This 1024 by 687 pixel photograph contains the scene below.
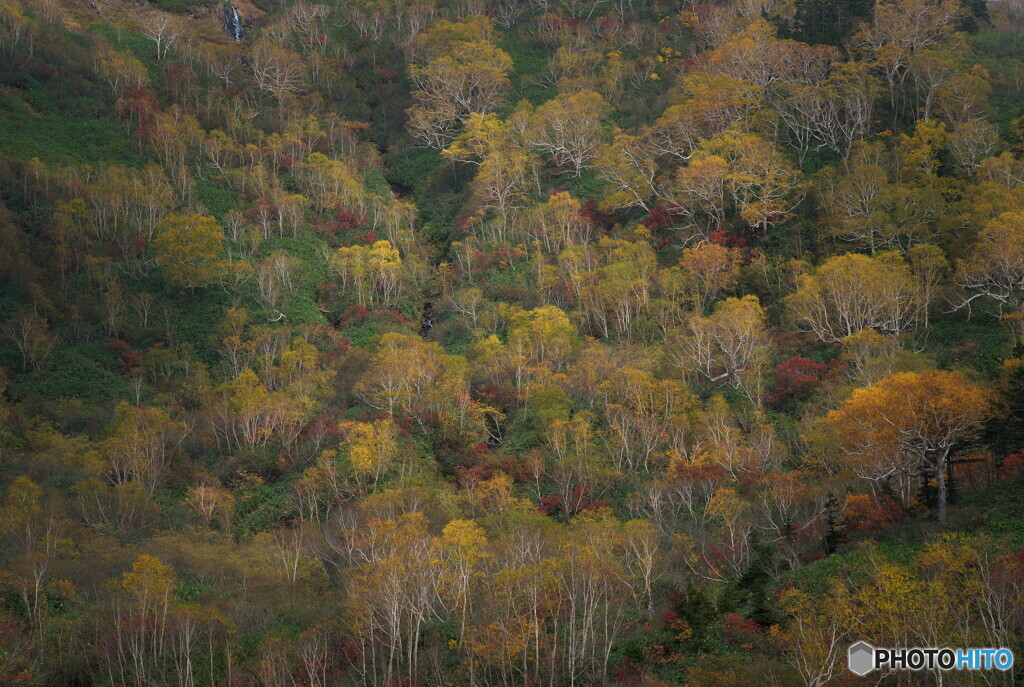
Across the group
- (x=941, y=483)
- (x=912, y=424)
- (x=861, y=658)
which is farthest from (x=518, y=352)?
(x=861, y=658)

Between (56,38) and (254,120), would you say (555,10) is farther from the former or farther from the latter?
(56,38)

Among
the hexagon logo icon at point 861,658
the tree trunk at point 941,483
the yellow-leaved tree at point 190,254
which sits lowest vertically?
the hexagon logo icon at point 861,658

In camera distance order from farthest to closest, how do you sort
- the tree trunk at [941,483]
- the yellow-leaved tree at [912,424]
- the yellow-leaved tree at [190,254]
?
the yellow-leaved tree at [190,254]
the yellow-leaved tree at [912,424]
the tree trunk at [941,483]

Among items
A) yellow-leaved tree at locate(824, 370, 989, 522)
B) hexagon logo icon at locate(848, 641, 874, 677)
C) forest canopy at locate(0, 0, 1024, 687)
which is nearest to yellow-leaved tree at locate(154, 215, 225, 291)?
forest canopy at locate(0, 0, 1024, 687)

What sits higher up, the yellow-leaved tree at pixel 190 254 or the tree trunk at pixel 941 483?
the yellow-leaved tree at pixel 190 254

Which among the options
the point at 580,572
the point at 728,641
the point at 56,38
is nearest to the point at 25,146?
the point at 56,38

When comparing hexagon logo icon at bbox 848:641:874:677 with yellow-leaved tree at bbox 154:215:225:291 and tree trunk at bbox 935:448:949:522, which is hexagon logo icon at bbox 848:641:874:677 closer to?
tree trunk at bbox 935:448:949:522

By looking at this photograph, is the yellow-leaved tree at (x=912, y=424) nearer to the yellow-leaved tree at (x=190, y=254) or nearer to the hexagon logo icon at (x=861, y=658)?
the hexagon logo icon at (x=861, y=658)

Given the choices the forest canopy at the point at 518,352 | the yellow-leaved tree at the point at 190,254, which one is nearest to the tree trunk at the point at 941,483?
the forest canopy at the point at 518,352

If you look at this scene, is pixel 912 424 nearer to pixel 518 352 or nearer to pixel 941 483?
pixel 941 483
